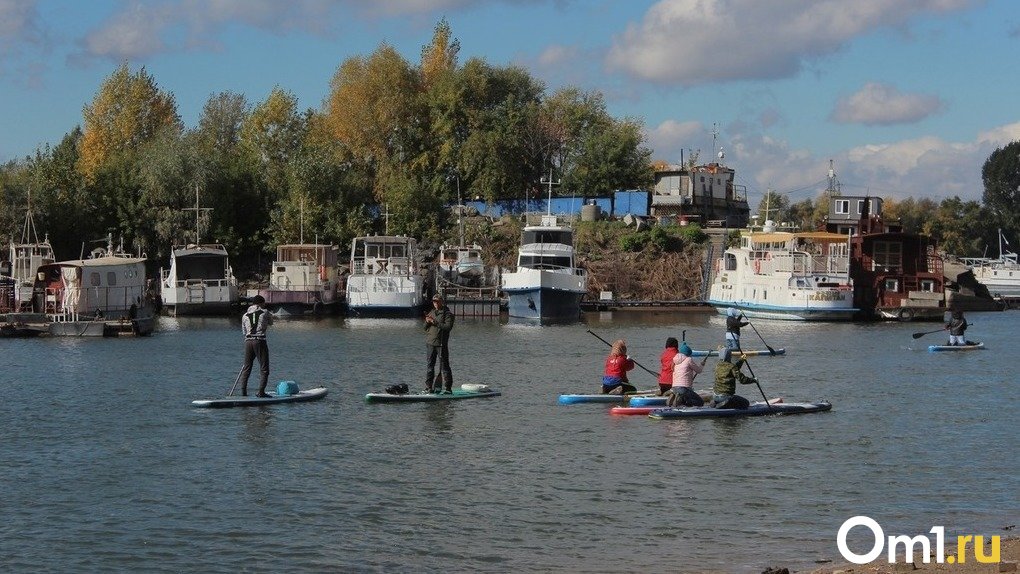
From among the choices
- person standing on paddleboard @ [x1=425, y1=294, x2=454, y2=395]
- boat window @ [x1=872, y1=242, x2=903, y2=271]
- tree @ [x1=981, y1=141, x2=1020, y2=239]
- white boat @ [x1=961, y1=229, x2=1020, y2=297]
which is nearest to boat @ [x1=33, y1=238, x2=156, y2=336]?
person standing on paddleboard @ [x1=425, y1=294, x2=454, y2=395]

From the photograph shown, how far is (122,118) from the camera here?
104m

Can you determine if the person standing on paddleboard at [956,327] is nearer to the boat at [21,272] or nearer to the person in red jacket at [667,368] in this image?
the person in red jacket at [667,368]

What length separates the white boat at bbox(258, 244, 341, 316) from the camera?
76.8m

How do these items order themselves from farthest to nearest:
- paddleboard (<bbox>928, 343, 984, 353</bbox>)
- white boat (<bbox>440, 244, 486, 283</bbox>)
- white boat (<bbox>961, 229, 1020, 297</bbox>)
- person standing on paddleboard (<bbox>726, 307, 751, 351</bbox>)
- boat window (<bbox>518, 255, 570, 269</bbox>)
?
1. white boat (<bbox>961, 229, 1020, 297</bbox>)
2. white boat (<bbox>440, 244, 486, 283</bbox>)
3. boat window (<bbox>518, 255, 570, 269</bbox>)
4. paddleboard (<bbox>928, 343, 984, 353</bbox>)
5. person standing on paddleboard (<bbox>726, 307, 751, 351</bbox>)

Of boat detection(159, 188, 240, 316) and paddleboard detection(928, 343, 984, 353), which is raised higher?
boat detection(159, 188, 240, 316)

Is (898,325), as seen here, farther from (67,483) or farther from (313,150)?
(67,483)

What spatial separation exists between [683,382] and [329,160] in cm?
6746

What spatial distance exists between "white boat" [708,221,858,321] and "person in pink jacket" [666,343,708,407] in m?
44.9

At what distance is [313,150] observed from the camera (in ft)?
311

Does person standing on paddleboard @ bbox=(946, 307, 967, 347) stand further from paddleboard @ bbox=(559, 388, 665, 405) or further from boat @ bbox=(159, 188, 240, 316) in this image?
boat @ bbox=(159, 188, 240, 316)

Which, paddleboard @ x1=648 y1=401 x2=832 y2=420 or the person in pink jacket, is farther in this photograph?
the person in pink jacket

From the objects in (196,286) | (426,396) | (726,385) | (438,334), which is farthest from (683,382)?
(196,286)

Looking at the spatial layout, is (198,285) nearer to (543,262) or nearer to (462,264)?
(462,264)

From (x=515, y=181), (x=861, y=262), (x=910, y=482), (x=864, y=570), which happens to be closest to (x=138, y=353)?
(x=910, y=482)
